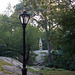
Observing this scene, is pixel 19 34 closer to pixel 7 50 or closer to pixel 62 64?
pixel 7 50

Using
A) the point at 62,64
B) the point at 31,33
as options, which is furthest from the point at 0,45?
the point at 62,64

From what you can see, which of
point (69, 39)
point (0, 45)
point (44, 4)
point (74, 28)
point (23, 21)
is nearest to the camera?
point (23, 21)

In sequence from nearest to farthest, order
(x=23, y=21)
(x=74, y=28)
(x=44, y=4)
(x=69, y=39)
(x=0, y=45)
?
(x=23, y=21), (x=74, y=28), (x=69, y=39), (x=44, y=4), (x=0, y=45)

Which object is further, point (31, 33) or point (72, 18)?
point (31, 33)

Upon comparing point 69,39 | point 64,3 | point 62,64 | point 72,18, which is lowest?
point 62,64

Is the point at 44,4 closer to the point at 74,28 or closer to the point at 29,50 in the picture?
the point at 74,28

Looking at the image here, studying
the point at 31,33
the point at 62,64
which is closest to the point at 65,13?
the point at 31,33

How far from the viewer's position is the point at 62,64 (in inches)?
770

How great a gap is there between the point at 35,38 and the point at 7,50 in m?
4.28

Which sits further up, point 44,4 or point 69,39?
point 44,4

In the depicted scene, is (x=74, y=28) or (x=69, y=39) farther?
(x=69, y=39)

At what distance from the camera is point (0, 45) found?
61.2ft

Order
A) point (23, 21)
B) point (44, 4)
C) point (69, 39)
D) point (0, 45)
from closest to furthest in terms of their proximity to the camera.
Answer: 1. point (23, 21)
2. point (69, 39)
3. point (44, 4)
4. point (0, 45)

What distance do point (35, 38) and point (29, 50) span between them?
192cm
